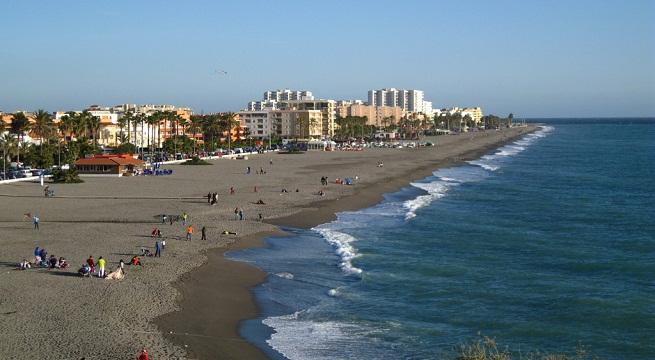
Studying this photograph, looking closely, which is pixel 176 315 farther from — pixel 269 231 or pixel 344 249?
pixel 269 231

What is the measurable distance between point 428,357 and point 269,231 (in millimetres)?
19277

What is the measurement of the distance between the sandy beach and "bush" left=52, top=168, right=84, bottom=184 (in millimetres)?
1378

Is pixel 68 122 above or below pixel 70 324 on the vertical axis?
above

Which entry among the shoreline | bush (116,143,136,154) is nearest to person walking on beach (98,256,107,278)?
the shoreline

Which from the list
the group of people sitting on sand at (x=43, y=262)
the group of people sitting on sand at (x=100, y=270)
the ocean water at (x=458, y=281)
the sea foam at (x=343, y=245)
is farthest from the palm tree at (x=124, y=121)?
the group of people sitting on sand at (x=100, y=270)

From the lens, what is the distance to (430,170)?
82750 millimetres

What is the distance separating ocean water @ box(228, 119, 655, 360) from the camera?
20953 millimetres

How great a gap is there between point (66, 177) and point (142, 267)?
3313 centimetres

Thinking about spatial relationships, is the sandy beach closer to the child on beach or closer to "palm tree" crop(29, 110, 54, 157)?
the child on beach

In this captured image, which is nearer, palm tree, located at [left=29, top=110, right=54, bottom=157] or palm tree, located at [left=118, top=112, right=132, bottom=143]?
palm tree, located at [left=29, top=110, right=54, bottom=157]

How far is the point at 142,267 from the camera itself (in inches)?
1079

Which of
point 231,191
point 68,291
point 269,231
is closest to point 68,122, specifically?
point 231,191

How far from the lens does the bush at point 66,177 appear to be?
57.5 metres

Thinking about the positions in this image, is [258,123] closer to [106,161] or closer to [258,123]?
[258,123]
